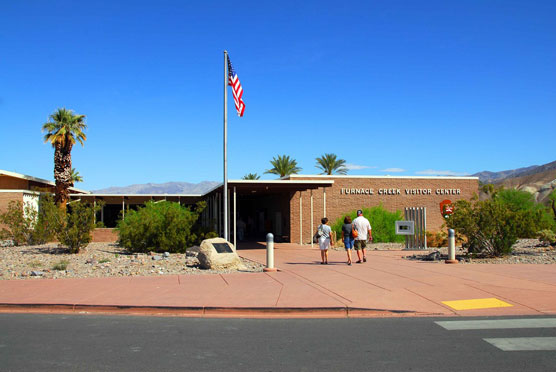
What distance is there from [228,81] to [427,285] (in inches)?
455

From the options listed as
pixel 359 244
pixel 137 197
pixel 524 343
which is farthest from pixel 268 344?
pixel 137 197

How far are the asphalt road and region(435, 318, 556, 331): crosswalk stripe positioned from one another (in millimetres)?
15

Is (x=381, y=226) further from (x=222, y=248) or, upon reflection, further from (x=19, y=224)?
(x=19, y=224)

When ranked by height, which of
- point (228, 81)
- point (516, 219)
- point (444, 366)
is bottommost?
point (444, 366)

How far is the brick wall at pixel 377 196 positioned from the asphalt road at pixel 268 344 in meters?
24.0

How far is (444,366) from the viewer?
5742mm

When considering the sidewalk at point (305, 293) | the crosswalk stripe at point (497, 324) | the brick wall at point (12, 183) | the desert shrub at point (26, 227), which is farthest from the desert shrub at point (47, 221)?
the crosswalk stripe at point (497, 324)

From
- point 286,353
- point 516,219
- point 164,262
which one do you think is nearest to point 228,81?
point 164,262

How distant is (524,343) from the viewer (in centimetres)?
670

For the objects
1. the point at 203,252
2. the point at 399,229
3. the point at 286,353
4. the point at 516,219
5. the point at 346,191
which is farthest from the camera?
the point at 346,191

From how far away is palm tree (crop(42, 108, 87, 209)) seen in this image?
34781 mm

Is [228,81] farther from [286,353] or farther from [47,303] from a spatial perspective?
[286,353]

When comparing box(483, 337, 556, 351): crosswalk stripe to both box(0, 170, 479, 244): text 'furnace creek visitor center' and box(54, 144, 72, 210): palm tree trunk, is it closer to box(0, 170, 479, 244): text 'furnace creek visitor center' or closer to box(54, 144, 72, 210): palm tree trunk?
box(0, 170, 479, 244): text 'furnace creek visitor center'

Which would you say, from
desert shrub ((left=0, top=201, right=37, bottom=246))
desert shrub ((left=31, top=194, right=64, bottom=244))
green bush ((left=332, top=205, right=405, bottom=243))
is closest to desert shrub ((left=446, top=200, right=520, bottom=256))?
green bush ((left=332, top=205, right=405, bottom=243))
